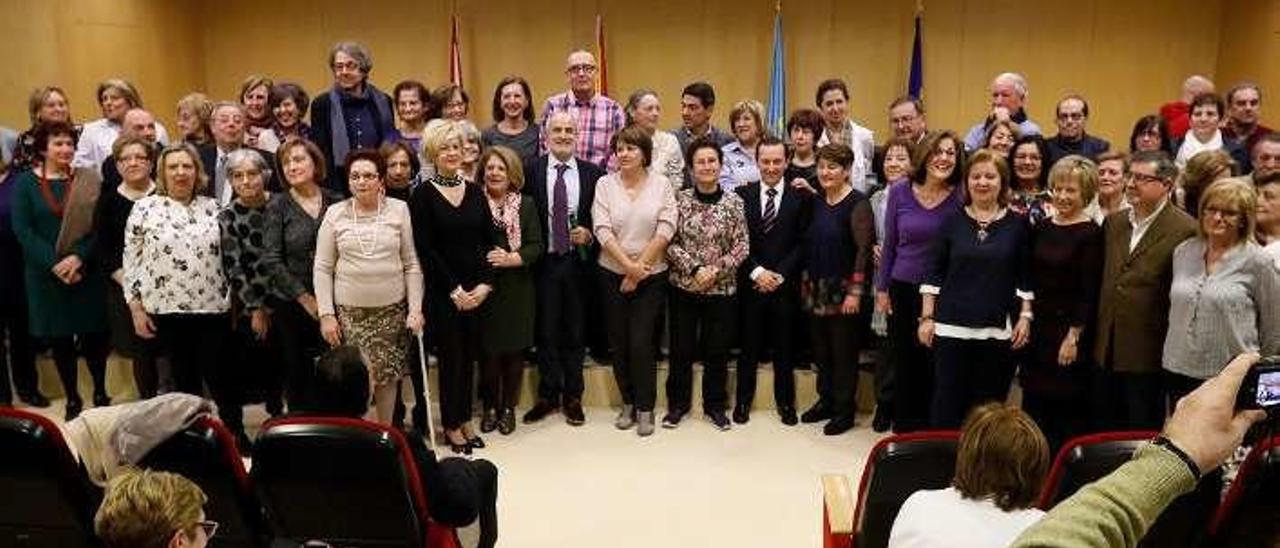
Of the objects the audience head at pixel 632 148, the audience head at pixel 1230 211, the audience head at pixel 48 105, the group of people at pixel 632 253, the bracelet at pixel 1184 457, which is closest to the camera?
the bracelet at pixel 1184 457

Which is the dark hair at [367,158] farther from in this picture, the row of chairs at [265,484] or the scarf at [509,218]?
the row of chairs at [265,484]

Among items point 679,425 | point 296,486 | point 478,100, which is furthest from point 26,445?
point 478,100

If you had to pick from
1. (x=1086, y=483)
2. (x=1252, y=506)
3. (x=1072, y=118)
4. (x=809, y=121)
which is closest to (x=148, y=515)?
(x=1086, y=483)

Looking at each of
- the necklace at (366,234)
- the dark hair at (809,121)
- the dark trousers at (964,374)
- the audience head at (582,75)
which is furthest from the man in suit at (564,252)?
the dark trousers at (964,374)

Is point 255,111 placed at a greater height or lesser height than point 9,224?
greater

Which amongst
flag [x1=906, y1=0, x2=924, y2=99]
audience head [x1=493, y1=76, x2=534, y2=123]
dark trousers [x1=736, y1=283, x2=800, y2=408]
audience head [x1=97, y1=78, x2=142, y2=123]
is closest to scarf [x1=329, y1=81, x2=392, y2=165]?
audience head [x1=493, y1=76, x2=534, y2=123]

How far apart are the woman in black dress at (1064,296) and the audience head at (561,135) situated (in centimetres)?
208

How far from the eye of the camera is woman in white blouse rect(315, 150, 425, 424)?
13.7ft

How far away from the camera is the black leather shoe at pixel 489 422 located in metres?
4.90

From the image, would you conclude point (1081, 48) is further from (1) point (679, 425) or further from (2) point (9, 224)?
(2) point (9, 224)

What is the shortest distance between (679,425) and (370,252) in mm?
1707

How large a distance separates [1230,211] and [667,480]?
2.29 m

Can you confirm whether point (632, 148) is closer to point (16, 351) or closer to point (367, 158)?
point (367, 158)

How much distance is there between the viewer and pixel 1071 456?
2.51 m
